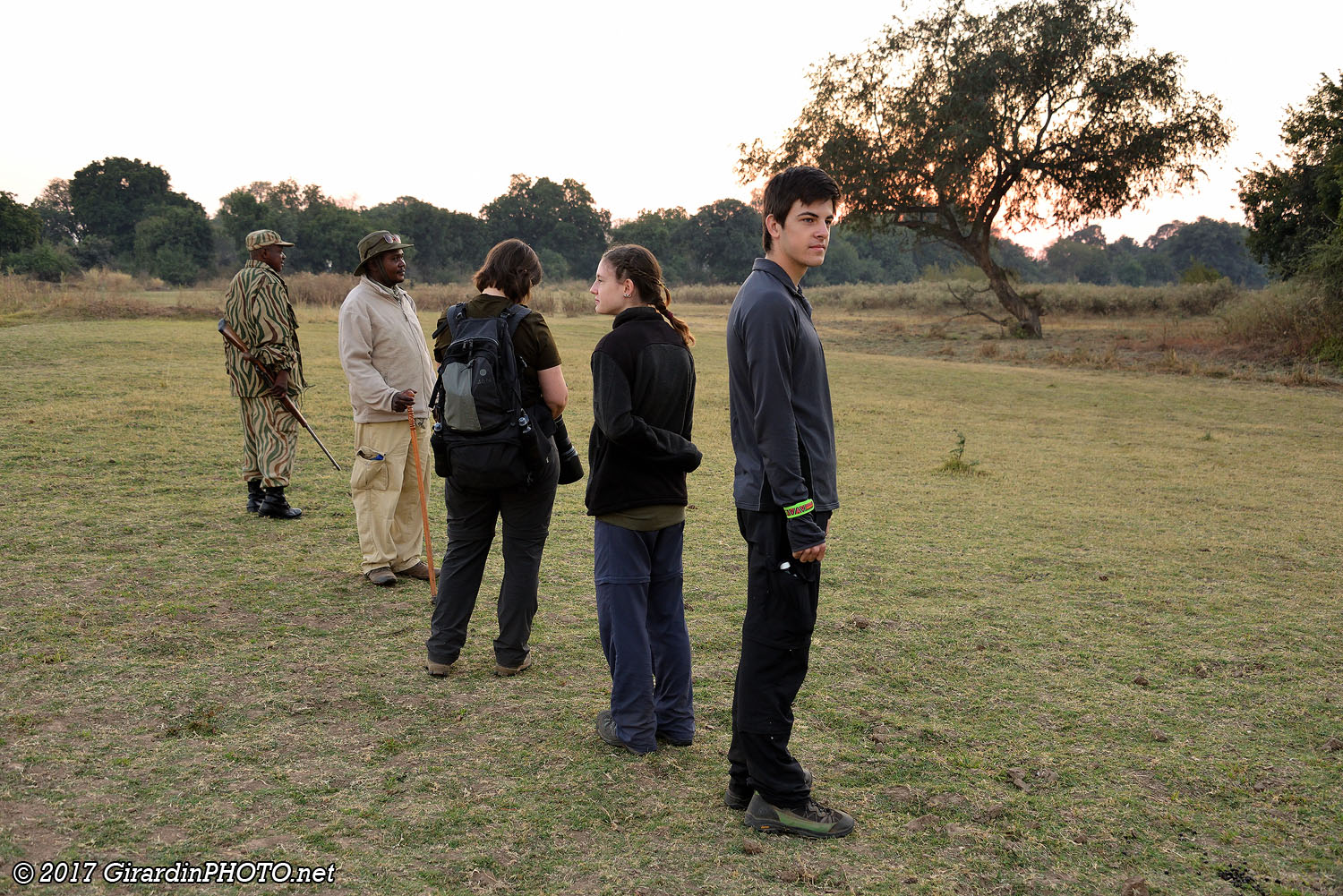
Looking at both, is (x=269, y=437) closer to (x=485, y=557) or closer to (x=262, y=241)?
(x=262, y=241)

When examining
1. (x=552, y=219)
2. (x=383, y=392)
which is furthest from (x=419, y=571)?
(x=552, y=219)

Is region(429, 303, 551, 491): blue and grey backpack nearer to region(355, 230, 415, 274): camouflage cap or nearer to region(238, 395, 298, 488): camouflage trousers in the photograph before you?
region(355, 230, 415, 274): camouflage cap

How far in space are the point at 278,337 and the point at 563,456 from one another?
3417mm

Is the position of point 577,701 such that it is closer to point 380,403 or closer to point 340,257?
point 380,403

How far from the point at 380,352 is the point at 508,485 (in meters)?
1.75

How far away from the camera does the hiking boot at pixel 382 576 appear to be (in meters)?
5.70

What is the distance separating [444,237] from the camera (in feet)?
243

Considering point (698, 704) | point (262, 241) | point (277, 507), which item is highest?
point (262, 241)

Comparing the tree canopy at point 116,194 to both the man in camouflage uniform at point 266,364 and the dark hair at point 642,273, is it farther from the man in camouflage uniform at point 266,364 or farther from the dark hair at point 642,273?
the dark hair at point 642,273

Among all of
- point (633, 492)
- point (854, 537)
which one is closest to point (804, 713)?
point (633, 492)

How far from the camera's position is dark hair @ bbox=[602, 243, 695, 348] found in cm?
361

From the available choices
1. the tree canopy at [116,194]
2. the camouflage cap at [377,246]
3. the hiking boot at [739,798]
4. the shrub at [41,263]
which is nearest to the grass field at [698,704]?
the hiking boot at [739,798]

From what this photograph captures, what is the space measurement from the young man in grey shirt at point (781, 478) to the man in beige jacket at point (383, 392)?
111 inches

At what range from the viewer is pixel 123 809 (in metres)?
A: 3.06
